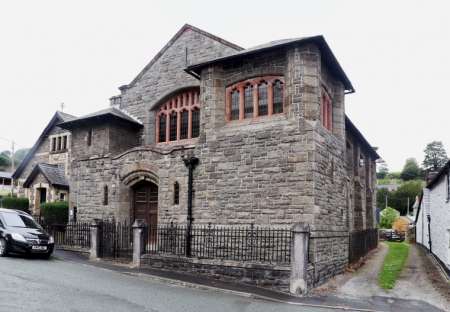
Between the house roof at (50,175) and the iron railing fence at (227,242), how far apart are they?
12035 millimetres

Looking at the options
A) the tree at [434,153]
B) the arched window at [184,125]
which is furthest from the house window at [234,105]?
the tree at [434,153]

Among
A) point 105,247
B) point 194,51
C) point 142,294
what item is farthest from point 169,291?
point 194,51

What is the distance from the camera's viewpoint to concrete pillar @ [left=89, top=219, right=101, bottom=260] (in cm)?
1494

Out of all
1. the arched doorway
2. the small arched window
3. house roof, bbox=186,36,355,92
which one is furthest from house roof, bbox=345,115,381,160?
the small arched window

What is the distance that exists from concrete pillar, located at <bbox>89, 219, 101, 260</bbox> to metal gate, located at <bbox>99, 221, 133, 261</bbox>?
0.51 feet

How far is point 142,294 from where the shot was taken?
9367 mm

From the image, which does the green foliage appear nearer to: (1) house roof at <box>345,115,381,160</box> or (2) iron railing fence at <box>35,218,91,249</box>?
(1) house roof at <box>345,115,381,160</box>

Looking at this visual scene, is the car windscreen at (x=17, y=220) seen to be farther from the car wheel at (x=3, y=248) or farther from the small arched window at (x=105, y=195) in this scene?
the small arched window at (x=105, y=195)

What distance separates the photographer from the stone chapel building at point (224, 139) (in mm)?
13008

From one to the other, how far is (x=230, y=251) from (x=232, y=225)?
2.76ft

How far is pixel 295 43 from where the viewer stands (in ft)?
42.8

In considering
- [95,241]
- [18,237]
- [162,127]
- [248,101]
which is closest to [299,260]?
[248,101]

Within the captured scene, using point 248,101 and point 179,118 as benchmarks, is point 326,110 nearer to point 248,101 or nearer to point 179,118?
point 248,101

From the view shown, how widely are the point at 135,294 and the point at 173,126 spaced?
10654 mm
